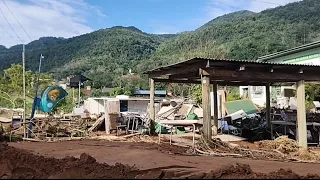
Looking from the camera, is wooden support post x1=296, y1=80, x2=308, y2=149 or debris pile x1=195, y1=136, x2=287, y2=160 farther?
wooden support post x1=296, y1=80, x2=308, y2=149

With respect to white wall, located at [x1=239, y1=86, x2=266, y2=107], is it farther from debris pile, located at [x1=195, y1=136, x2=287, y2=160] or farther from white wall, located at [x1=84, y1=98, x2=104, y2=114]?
debris pile, located at [x1=195, y1=136, x2=287, y2=160]

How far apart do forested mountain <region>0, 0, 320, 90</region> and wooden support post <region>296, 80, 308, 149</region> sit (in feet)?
114

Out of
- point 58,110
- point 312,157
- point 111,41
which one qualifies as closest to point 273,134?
point 312,157

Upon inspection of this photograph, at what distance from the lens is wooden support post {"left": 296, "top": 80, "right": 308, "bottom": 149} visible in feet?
43.0

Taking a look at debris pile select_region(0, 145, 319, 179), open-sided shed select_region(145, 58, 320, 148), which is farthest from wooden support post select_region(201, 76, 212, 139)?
debris pile select_region(0, 145, 319, 179)

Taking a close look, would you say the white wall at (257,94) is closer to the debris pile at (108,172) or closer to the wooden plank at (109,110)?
the wooden plank at (109,110)

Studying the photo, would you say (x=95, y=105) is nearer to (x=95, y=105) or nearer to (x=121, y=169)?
(x=95, y=105)

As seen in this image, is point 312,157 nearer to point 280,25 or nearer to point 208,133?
point 208,133

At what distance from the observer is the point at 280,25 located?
227 ft

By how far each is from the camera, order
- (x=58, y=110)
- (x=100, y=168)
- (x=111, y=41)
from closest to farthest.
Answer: (x=100, y=168) → (x=58, y=110) → (x=111, y=41)

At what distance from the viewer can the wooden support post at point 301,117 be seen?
43.0ft

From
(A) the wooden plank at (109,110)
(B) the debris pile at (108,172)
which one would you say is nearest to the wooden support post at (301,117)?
(B) the debris pile at (108,172)

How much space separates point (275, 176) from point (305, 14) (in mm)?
74200

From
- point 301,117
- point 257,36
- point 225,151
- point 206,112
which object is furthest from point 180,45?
point 225,151
